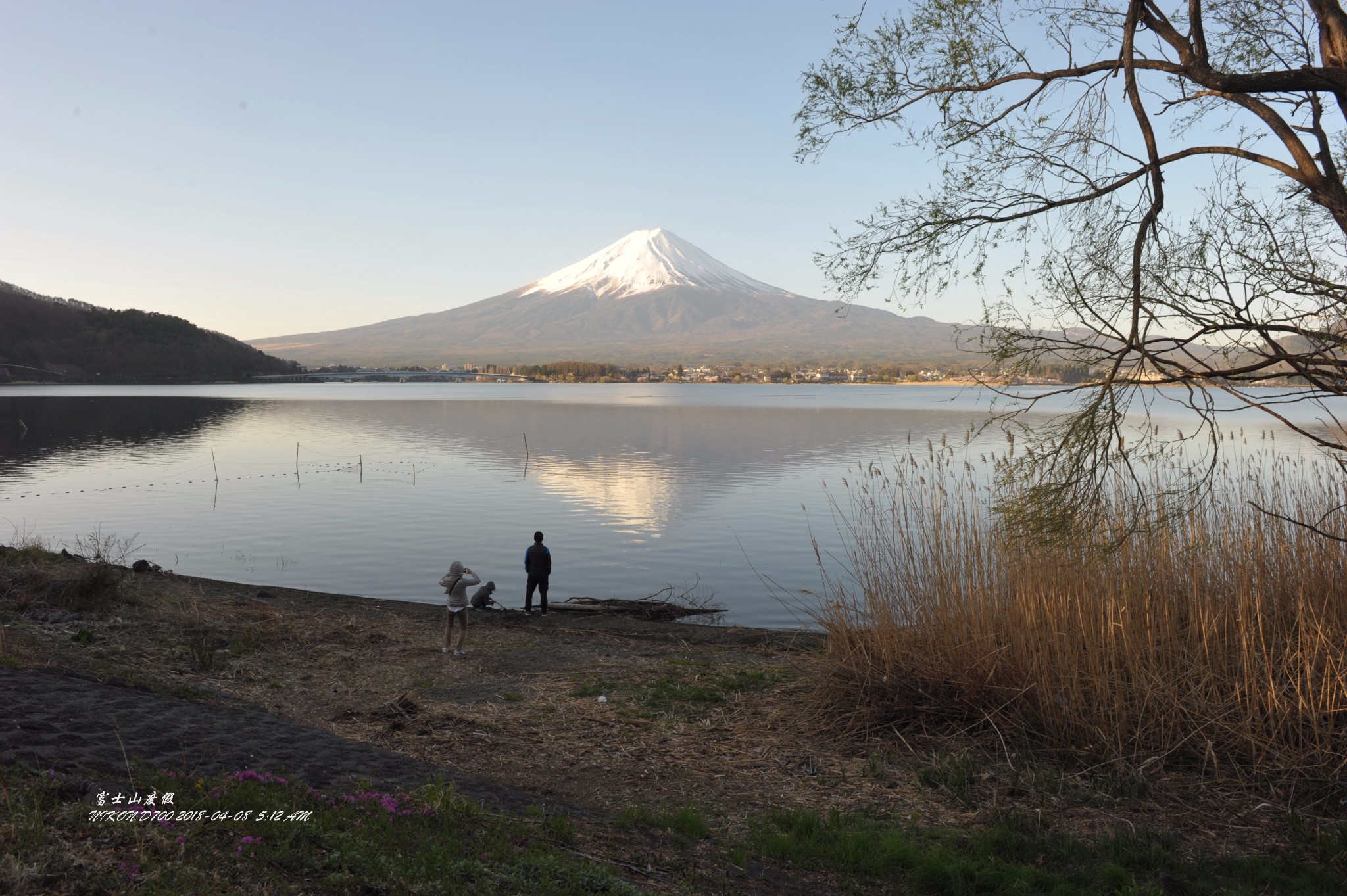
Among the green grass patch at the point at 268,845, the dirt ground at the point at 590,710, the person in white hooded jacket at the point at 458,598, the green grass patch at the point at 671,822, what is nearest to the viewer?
the green grass patch at the point at 268,845

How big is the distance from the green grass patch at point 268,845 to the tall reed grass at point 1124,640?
160 inches

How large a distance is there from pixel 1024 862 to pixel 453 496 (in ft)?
94.8

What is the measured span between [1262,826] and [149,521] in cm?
2865

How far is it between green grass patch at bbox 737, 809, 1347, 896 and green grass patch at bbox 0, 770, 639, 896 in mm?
1538

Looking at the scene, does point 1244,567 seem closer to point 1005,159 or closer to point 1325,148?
point 1325,148

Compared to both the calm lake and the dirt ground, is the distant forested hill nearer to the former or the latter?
the calm lake

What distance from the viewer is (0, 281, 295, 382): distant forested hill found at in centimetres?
15000

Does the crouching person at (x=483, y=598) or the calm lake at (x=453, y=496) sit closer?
the crouching person at (x=483, y=598)

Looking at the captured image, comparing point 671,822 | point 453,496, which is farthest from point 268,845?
point 453,496

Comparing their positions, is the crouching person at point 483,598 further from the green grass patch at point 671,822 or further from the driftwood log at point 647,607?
the green grass patch at point 671,822

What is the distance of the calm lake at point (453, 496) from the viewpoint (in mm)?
20031

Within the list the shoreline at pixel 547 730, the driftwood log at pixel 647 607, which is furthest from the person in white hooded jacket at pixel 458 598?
the driftwood log at pixel 647 607

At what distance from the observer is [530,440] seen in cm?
5669

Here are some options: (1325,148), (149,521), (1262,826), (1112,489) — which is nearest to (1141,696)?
(1262,826)
